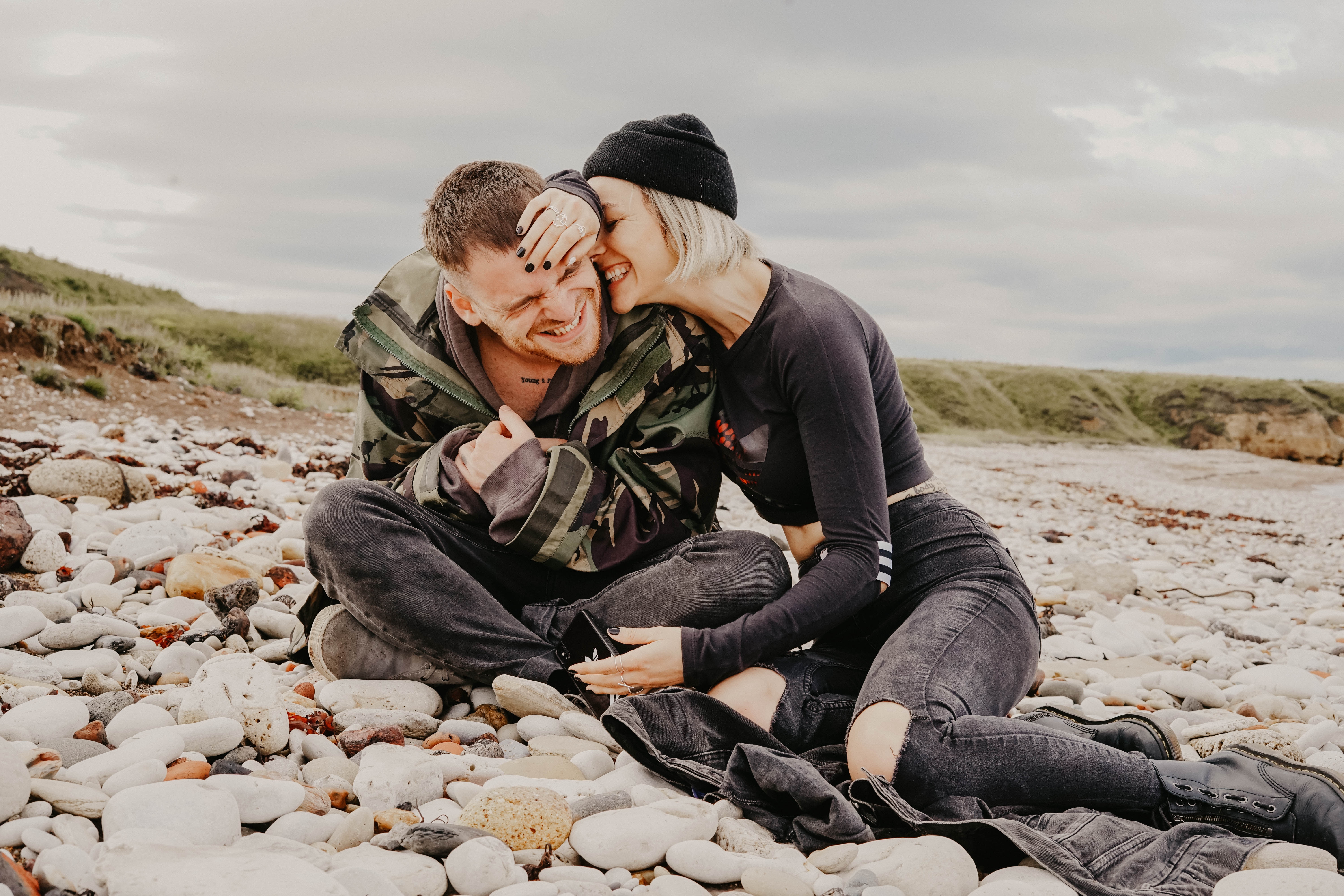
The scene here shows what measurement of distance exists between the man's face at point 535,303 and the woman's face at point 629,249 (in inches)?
3.2

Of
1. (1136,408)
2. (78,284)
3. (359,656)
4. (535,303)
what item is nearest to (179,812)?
(359,656)

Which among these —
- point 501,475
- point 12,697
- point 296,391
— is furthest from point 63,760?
point 296,391

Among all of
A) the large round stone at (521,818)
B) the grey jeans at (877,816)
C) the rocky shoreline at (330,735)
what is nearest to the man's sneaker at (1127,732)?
the rocky shoreline at (330,735)

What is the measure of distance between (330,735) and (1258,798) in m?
2.67

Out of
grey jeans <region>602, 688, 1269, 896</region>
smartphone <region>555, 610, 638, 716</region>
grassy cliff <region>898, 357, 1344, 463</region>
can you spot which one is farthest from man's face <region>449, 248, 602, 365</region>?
grassy cliff <region>898, 357, 1344, 463</region>

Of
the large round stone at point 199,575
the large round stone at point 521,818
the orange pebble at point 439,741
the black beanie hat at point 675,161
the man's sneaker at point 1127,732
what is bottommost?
the orange pebble at point 439,741

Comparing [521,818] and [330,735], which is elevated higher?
[521,818]

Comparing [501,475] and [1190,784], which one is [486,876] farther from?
[1190,784]

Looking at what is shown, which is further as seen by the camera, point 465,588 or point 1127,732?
point 465,588

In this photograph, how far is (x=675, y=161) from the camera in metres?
3.24

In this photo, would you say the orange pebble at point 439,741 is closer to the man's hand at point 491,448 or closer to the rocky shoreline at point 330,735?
the rocky shoreline at point 330,735

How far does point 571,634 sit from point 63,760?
1566 millimetres

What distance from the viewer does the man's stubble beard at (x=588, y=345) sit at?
328 cm

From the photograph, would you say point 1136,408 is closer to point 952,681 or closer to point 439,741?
point 952,681
